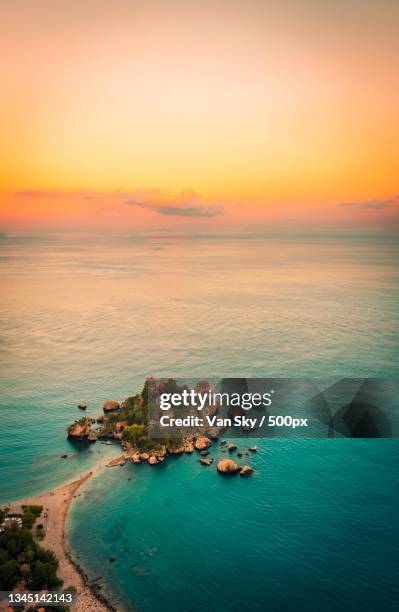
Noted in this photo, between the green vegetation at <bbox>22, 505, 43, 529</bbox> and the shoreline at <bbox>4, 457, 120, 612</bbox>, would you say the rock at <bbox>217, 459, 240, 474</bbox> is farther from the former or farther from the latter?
the green vegetation at <bbox>22, 505, 43, 529</bbox>

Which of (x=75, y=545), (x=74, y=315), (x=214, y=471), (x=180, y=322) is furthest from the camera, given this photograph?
(x=74, y=315)

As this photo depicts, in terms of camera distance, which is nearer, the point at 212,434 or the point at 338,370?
the point at 212,434

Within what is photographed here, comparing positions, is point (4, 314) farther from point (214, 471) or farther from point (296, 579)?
point (296, 579)

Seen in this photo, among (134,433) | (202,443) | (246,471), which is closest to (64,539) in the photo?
(134,433)

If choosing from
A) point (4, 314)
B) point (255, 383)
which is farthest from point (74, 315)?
point (255, 383)

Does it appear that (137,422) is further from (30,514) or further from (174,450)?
(30,514)

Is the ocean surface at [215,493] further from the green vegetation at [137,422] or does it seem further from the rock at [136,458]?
the green vegetation at [137,422]
